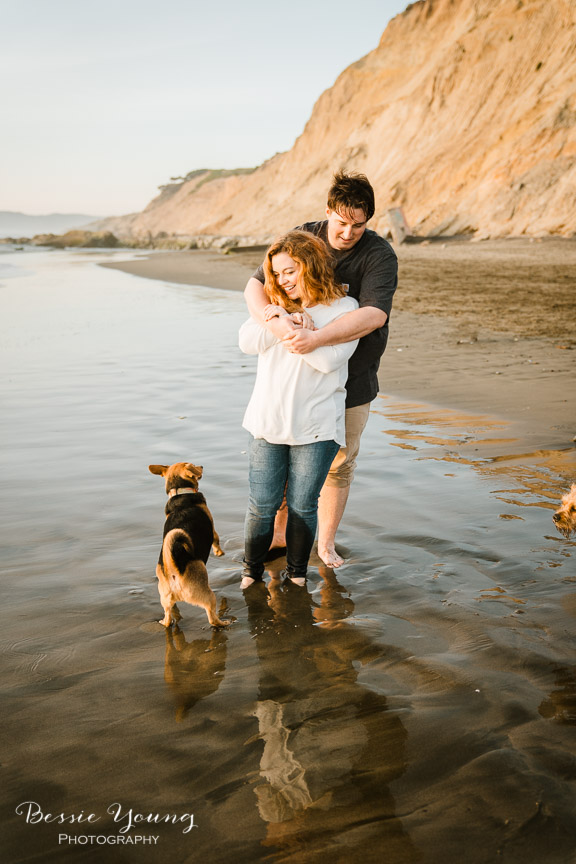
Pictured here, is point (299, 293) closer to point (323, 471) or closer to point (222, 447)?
point (323, 471)

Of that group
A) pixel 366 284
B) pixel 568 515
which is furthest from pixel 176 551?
pixel 568 515

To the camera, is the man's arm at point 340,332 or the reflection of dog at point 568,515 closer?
the man's arm at point 340,332

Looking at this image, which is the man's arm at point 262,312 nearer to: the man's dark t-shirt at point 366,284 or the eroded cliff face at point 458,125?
the man's dark t-shirt at point 366,284

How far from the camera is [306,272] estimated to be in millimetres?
3340

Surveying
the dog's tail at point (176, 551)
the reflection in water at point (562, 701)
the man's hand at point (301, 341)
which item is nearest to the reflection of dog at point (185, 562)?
the dog's tail at point (176, 551)

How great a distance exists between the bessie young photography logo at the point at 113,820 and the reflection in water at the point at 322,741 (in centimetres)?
27

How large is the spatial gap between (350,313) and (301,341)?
1.14 feet

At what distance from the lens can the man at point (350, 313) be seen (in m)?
3.40

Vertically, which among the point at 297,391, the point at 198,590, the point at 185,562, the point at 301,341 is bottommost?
the point at 198,590

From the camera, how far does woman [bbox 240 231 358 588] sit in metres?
3.37

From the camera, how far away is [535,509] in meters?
4.61

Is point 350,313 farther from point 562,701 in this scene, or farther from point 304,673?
point 562,701

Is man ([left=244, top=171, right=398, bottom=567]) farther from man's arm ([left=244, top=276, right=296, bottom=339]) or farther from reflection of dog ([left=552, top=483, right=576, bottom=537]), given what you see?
reflection of dog ([left=552, top=483, right=576, bottom=537])

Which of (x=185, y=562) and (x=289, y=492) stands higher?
(x=289, y=492)
